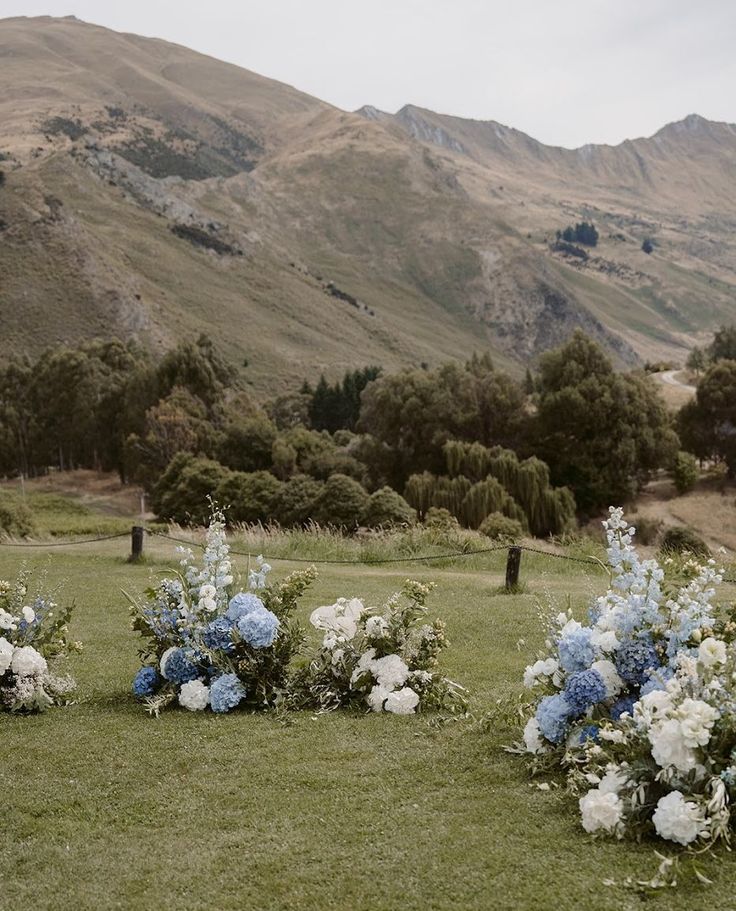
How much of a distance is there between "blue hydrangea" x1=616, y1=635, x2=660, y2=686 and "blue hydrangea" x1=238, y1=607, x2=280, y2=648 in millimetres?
2644

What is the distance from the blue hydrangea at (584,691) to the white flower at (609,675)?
0.20ft

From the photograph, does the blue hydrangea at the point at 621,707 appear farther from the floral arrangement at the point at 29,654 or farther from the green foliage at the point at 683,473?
the green foliage at the point at 683,473

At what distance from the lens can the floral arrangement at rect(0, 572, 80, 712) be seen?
22.3 feet

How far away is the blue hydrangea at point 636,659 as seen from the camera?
5.11 meters

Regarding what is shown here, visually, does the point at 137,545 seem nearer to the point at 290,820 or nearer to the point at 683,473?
the point at 290,820

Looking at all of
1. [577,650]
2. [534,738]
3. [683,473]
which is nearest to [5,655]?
[534,738]

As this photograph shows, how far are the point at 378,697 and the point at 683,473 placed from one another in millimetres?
43636


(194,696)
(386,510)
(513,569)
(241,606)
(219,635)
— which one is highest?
(241,606)

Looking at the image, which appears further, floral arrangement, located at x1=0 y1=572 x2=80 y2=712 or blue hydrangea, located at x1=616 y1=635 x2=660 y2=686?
floral arrangement, located at x1=0 y1=572 x2=80 y2=712

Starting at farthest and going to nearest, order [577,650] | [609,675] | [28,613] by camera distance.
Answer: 1. [28,613]
2. [577,650]
3. [609,675]

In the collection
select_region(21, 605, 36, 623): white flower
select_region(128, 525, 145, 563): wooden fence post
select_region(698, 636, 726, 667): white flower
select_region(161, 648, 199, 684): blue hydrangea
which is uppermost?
select_region(698, 636, 726, 667): white flower

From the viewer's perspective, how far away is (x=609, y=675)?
Answer: 16.9 feet

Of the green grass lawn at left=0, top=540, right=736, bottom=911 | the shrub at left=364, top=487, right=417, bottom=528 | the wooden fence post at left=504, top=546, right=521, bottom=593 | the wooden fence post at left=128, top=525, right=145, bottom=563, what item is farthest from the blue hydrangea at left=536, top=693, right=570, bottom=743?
the shrub at left=364, top=487, right=417, bottom=528

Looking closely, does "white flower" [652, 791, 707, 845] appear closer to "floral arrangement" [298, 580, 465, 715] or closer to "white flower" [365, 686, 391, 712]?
"floral arrangement" [298, 580, 465, 715]
